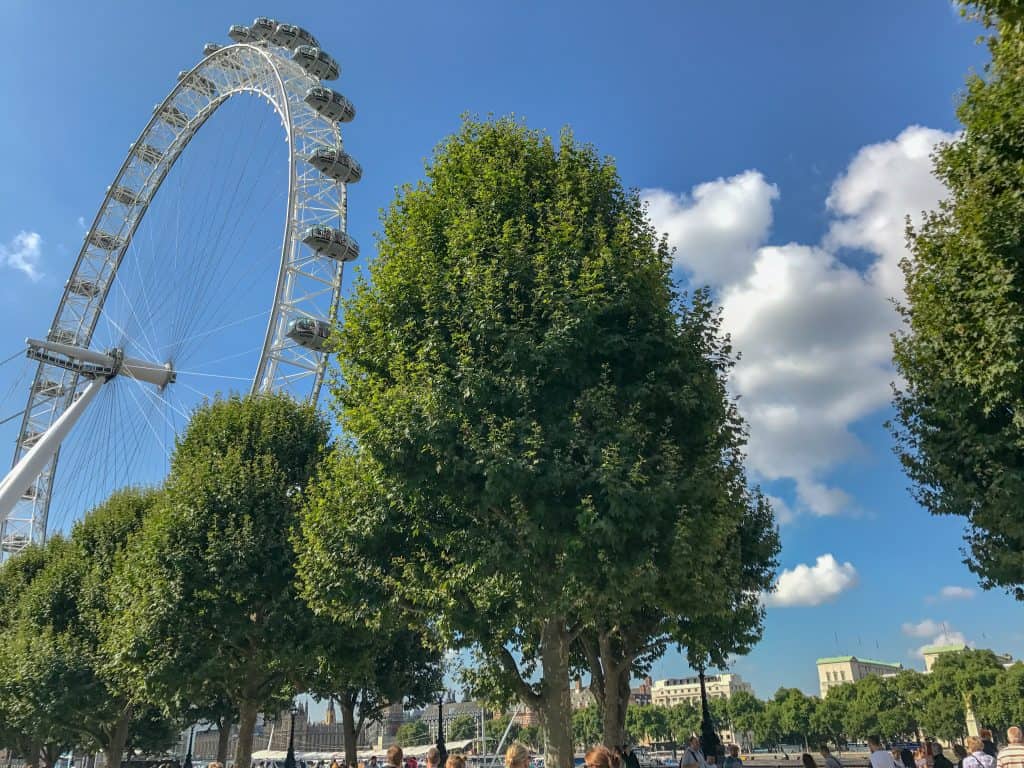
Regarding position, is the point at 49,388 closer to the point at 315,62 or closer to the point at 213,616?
the point at 315,62

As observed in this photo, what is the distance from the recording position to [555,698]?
15391mm

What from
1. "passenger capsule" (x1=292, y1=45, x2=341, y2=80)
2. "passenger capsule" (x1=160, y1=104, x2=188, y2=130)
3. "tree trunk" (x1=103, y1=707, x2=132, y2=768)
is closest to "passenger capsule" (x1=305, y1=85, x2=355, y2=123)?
"passenger capsule" (x1=292, y1=45, x2=341, y2=80)

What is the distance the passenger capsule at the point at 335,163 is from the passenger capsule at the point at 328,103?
2.89 m

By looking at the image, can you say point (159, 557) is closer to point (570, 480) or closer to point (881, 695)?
point (570, 480)

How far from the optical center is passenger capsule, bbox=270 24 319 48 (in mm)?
43000

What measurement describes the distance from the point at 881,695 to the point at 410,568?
120242 mm

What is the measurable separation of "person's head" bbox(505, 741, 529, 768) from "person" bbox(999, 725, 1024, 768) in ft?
25.2

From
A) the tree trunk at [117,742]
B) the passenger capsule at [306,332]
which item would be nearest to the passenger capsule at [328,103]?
the passenger capsule at [306,332]

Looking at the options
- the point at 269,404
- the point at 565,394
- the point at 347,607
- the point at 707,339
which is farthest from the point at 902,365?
the point at 269,404

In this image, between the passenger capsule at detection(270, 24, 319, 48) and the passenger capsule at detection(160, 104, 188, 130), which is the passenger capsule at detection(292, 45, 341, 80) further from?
the passenger capsule at detection(160, 104, 188, 130)

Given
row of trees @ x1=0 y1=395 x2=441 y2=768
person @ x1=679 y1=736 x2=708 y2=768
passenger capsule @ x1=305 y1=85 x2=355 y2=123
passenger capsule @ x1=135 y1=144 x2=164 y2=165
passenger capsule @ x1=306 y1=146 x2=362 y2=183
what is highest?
passenger capsule @ x1=135 y1=144 x2=164 y2=165

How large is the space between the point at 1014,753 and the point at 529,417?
9079mm

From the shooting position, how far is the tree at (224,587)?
22.0 metres

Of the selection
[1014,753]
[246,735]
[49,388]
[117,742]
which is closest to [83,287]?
[49,388]
